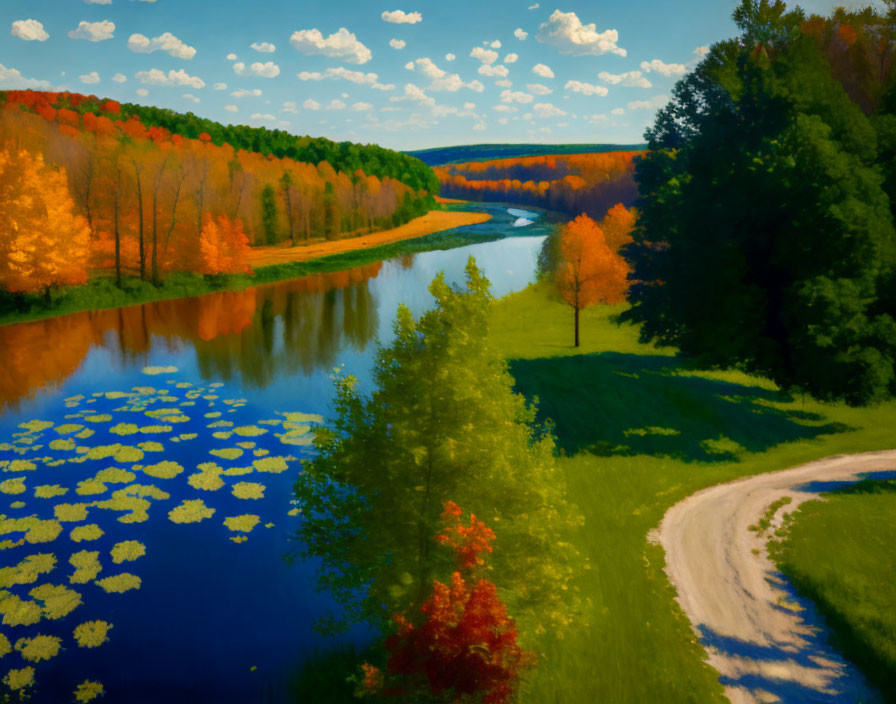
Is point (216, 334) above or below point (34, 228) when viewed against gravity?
below

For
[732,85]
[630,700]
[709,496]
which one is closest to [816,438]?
[709,496]

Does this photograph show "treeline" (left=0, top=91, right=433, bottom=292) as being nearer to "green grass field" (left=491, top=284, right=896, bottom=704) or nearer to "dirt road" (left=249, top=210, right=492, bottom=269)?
"dirt road" (left=249, top=210, right=492, bottom=269)

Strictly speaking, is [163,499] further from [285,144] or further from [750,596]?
[285,144]

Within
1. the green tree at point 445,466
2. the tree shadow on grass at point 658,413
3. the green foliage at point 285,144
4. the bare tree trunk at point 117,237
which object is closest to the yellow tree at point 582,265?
the tree shadow on grass at point 658,413

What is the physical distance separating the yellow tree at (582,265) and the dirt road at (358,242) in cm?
4473

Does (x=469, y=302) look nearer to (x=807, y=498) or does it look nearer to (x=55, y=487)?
(x=807, y=498)

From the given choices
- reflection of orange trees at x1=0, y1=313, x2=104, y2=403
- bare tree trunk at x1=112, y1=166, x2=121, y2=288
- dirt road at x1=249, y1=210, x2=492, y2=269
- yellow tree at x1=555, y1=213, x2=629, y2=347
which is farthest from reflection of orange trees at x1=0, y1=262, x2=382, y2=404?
dirt road at x1=249, y1=210, x2=492, y2=269

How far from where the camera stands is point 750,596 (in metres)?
16.6

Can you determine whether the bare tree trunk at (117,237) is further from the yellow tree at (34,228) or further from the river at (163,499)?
the river at (163,499)

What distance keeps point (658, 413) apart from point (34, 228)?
4661 centimetres

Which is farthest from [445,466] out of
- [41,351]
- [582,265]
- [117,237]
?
[117,237]

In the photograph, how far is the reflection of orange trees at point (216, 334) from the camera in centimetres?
3872

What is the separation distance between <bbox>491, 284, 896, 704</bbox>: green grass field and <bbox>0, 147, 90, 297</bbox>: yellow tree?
35.6 meters

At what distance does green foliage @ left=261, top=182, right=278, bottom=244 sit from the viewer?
90.1 m
